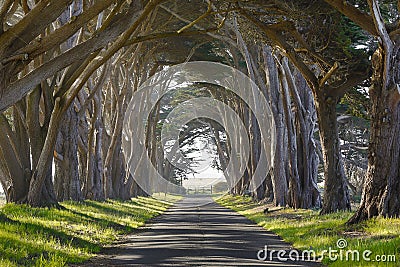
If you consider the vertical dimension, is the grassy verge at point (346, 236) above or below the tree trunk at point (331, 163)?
below

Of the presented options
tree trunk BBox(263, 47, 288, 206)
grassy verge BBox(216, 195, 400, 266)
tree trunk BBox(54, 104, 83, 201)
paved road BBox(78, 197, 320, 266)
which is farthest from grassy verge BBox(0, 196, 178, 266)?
tree trunk BBox(263, 47, 288, 206)

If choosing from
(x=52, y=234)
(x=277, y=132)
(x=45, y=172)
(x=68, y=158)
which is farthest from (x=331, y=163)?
(x=52, y=234)

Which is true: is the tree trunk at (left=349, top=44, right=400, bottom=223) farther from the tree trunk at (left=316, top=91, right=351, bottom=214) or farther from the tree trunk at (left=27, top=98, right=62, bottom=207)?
the tree trunk at (left=27, top=98, right=62, bottom=207)

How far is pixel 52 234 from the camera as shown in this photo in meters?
10.2

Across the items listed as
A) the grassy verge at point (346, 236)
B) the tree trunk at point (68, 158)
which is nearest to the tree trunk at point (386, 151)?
the grassy verge at point (346, 236)

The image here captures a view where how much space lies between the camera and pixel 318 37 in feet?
50.0

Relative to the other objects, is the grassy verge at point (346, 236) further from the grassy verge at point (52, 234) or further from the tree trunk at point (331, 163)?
the grassy verge at point (52, 234)

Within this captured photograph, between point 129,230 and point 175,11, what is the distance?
7.83 m

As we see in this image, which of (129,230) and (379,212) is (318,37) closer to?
(379,212)

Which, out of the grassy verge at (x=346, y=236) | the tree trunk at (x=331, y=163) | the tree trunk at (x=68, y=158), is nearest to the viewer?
the grassy verge at (x=346, y=236)

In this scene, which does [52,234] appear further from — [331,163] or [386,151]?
[331,163]

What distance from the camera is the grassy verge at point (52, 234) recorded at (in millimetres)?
7833

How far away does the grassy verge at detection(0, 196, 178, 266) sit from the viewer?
783 centimetres

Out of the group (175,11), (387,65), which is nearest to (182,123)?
(175,11)
